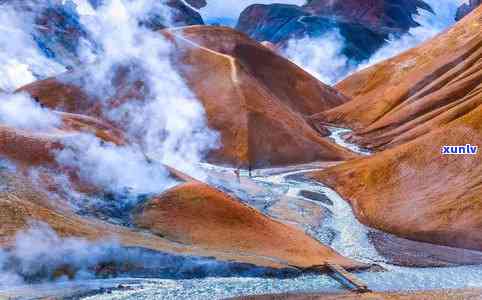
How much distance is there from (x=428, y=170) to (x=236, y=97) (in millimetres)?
51830

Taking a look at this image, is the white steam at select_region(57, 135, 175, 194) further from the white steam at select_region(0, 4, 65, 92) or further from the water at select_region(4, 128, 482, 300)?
the white steam at select_region(0, 4, 65, 92)

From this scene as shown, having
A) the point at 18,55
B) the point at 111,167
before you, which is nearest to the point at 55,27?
the point at 18,55

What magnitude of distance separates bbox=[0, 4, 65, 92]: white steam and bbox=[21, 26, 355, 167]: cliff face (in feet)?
32.8

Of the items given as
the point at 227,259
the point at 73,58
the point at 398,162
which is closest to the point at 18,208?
the point at 227,259

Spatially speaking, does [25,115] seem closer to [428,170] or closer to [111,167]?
[111,167]

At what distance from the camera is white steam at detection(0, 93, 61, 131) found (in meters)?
54.8

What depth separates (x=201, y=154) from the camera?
105 meters

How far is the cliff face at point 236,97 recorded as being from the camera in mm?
106125

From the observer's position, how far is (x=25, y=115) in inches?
2202

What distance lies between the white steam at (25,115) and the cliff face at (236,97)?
47.3 m

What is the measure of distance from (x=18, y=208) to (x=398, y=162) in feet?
150

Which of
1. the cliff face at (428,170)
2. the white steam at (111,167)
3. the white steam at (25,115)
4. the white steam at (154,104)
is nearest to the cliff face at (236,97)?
the white steam at (154,104)

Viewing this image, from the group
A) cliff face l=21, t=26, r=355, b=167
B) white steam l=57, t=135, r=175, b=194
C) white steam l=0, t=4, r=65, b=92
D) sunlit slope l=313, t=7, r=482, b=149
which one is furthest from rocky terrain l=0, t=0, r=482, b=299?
white steam l=0, t=4, r=65, b=92

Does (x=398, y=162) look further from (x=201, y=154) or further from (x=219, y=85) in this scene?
(x=219, y=85)
